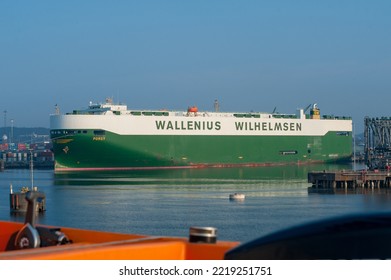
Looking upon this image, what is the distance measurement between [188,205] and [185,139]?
1222 inches

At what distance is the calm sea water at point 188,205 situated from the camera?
22.8m

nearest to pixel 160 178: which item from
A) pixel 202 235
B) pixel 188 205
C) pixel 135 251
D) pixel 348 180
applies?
pixel 348 180

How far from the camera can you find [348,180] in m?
40.5

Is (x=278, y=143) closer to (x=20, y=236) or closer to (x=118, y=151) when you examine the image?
(x=118, y=151)

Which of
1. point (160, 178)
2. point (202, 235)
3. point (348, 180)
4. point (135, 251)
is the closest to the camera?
point (135, 251)

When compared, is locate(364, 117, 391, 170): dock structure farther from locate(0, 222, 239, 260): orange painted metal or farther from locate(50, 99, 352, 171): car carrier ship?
locate(0, 222, 239, 260): orange painted metal

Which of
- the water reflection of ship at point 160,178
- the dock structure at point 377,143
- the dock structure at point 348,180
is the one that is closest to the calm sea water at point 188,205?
the water reflection of ship at point 160,178

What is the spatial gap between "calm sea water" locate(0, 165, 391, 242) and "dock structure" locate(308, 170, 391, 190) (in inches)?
32.5

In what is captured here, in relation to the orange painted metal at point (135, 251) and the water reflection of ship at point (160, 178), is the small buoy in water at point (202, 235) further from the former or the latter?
the water reflection of ship at point (160, 178)

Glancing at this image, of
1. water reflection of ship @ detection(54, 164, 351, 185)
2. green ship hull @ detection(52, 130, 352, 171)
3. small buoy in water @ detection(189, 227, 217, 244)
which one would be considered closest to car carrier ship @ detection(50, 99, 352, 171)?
green ship hull @ detection(52, 130, 352, 171)

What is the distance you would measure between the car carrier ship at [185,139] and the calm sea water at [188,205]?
1016 cm

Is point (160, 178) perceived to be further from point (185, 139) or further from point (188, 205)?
point (188, 205)

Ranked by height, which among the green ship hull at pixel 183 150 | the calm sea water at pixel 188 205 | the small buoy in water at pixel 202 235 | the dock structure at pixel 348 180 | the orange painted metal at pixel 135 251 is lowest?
the calm sea water at pixel 188 205

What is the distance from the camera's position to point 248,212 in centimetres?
2658
